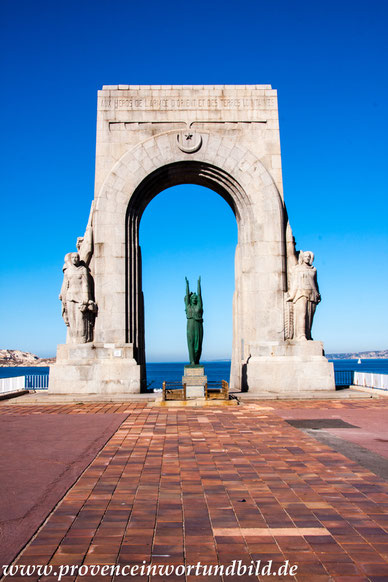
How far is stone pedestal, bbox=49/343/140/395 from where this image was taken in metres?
16.2

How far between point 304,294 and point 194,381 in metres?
4.83

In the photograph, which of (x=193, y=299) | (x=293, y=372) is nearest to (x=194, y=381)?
(x=193, y=299)

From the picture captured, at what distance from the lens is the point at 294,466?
21.1 ft

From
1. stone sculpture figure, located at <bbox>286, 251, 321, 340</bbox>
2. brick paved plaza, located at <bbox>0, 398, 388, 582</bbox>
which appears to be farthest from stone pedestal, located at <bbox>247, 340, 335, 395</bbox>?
brick paved plaza, located at <bbox>0, 398, 388, 582</bbox>

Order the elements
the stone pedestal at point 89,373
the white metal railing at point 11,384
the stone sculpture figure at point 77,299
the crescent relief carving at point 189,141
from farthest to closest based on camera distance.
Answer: the crescent relief carving at point 189,141, the white metal railing at point 11,384, the stone sculpture figure at point 77,299, the stone pedestal at point 89,373

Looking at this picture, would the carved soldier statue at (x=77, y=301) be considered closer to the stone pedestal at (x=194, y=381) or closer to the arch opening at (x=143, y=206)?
the arch opening at (x=143, y=206)

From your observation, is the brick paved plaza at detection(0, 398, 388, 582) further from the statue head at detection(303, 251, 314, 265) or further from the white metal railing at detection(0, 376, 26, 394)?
the white metal railing at detection(0, 376, 26, 394)

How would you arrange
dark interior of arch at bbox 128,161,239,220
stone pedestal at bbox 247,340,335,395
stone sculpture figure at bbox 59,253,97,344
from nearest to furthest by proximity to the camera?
stone pedestal at bbox 247,340,335,395 < stone sculpture figure at bbox 59,253,97,344 < dark interior of arch at bbox 128,161,239,220

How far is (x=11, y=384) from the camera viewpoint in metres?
18.3

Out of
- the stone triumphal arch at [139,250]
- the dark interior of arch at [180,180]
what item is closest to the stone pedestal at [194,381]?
the stone triumphal arch at [139,250]

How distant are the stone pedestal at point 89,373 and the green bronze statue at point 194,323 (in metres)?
1.91

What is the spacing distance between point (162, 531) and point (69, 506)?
1.18 metres

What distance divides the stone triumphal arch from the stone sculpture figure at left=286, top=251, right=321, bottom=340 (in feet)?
0.14

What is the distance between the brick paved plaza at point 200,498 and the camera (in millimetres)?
3799
